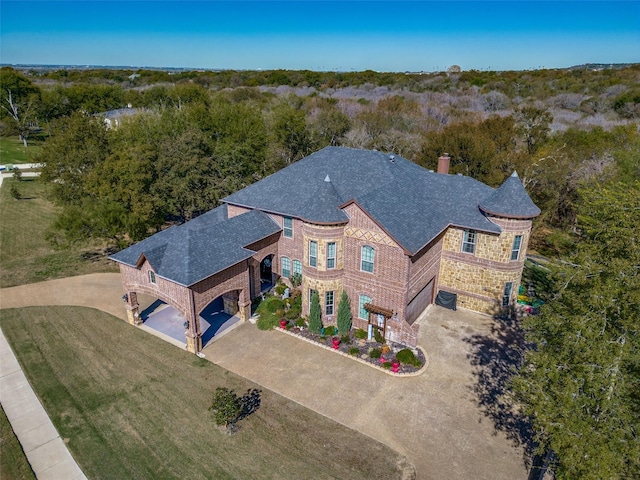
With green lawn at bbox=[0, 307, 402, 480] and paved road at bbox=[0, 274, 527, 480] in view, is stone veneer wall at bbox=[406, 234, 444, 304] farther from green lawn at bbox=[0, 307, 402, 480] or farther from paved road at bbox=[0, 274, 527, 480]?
green lawn at bbox=[0, 307, 402, 480]

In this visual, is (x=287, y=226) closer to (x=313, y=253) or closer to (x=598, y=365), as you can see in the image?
(x=313, y=253)

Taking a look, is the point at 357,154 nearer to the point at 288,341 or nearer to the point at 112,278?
the point at 288,341

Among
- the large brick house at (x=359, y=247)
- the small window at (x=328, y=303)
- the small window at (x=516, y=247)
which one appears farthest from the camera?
the small window at (x=516, y=247)

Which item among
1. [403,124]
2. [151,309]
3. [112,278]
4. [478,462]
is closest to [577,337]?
[478,462]

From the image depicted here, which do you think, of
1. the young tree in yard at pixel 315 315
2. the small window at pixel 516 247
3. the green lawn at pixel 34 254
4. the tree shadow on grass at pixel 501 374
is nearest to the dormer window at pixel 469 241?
the small window at pixel 516 247

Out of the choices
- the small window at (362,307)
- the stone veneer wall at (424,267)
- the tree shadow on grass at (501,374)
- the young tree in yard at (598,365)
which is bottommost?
the tree shadow on grass at (501,374)

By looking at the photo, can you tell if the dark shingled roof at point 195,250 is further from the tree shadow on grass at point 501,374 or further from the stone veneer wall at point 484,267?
the tree shadow on grass at point 501,374

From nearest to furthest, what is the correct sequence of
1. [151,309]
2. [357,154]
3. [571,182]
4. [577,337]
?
1. [577,337]
2. [151,309]
3. [357,154]
4. [571,182]
